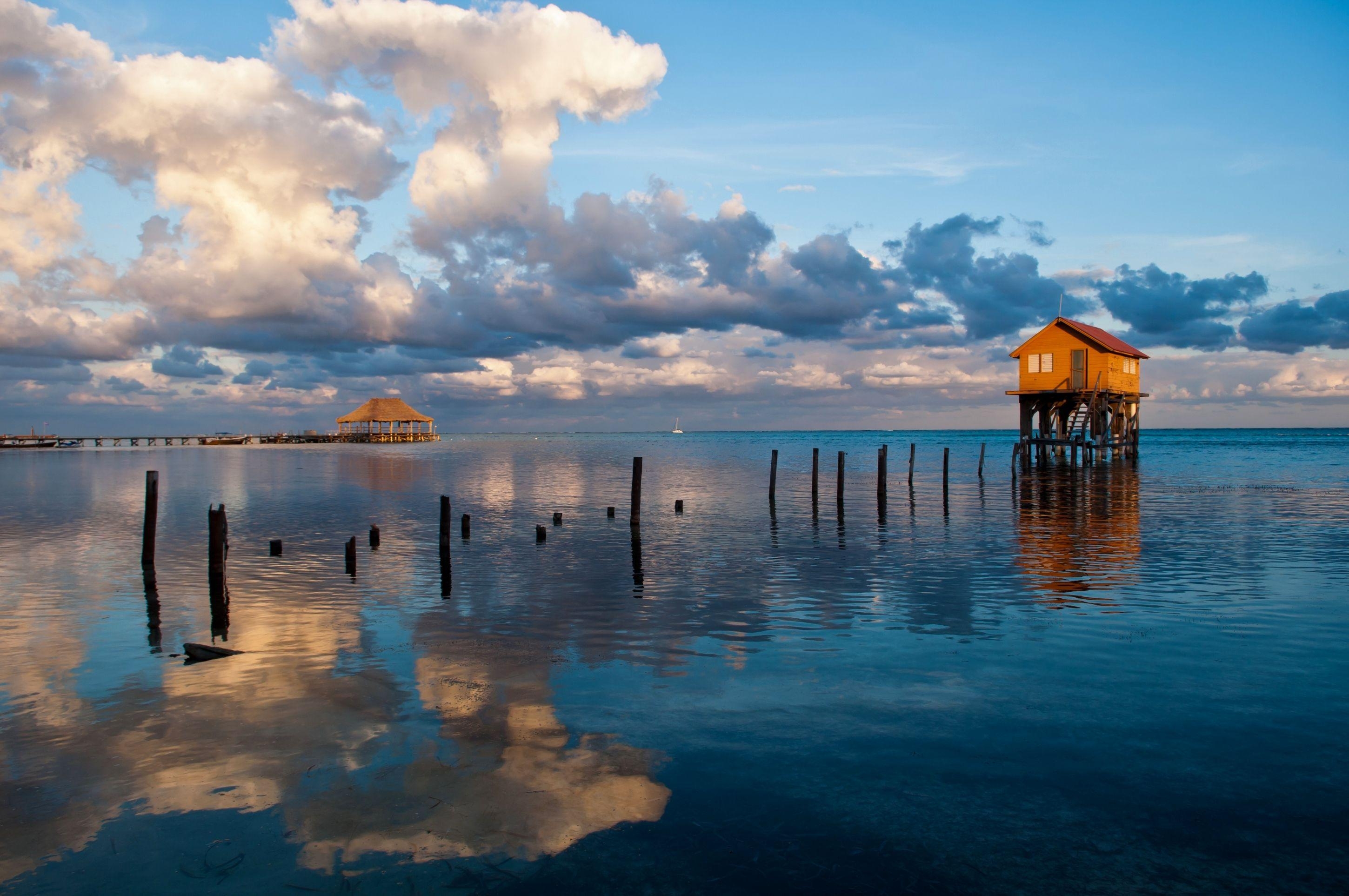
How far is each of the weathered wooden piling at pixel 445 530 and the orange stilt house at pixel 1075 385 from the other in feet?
121

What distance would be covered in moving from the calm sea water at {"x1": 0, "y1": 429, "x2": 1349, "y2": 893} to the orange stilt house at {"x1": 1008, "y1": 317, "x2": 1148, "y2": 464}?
26775 millimetres

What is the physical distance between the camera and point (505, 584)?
1700cm

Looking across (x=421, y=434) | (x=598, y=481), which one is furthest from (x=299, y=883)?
(x=421, y=434)

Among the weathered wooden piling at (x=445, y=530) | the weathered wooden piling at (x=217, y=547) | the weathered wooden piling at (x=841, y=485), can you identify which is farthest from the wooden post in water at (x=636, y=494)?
the weathered wooden piling at (x=217, y=547)

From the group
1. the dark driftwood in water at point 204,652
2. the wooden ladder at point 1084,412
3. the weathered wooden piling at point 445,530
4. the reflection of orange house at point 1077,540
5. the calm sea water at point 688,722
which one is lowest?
the reflection of orange house at point 1077,540

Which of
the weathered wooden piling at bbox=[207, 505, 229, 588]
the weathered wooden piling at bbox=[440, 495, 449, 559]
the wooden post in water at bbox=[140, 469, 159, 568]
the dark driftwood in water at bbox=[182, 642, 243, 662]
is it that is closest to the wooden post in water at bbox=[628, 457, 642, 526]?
the weathered wooden piling at bbox=[440, 495, 449, 559]

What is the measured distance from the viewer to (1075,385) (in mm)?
45812

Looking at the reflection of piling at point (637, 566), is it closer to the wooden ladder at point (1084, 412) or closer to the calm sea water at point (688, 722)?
the calm sea water at point (688, 722)

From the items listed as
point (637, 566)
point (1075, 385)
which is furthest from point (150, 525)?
point (1075, 385)

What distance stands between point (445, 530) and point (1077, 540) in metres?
16.5

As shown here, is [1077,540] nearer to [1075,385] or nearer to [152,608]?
[152,608]

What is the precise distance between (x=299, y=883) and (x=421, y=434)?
515 ft

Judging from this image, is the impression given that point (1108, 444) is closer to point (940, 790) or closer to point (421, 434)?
point (940, 790)

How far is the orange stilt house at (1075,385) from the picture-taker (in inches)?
1802
